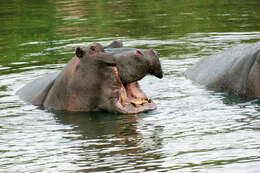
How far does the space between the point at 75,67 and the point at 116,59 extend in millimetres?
668

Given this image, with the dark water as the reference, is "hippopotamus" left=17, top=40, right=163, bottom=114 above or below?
above

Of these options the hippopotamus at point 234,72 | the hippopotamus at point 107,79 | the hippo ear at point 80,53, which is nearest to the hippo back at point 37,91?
the hippopotamus at point 107,79

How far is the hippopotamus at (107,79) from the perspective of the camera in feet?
27.0

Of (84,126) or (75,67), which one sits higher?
(75,67)

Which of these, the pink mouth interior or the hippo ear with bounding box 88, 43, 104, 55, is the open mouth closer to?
the pink mouth interior

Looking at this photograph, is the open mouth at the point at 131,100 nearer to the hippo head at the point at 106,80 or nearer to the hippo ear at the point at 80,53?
the hippo head at the point at 106,80

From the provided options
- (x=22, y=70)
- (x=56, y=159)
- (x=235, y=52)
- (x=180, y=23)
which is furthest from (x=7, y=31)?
(x=56, y=159)

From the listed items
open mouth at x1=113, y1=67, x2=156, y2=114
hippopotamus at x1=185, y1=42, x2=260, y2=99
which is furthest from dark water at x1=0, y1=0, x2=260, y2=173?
hippopotamus at x1=185, y1=42, x2=260, y2=99

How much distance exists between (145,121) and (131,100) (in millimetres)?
687

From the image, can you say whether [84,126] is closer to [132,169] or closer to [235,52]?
[132,169]

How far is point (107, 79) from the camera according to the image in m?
8.58

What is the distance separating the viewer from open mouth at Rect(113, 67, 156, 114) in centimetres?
849

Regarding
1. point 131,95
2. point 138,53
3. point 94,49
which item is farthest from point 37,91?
point 138,53

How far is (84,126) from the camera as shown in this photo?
317 inches
